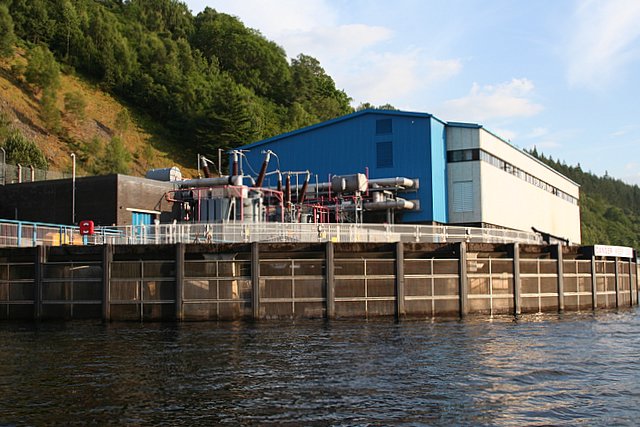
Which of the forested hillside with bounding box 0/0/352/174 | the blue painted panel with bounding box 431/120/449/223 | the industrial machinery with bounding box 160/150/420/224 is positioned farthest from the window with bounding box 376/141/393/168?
the forested hillside with bounding box 0/0/352/174

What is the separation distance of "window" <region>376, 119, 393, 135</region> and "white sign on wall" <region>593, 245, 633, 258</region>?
21.5 metres

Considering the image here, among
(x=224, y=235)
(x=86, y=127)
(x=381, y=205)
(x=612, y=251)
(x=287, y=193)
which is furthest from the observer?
(x=86, y=127)

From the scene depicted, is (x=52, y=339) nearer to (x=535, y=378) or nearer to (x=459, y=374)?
(x=459, y=374)

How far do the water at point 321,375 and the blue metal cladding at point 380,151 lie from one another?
28.3 m

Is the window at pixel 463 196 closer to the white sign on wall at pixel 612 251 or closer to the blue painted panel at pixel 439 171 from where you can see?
the blue painted panel at pixel 439 171

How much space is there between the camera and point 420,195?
201ft

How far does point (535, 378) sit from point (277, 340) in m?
11.6

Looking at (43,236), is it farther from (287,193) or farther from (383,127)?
(383,127)

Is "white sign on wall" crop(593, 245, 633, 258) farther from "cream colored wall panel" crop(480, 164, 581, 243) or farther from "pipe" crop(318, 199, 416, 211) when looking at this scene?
"pipe" crop(318, 199, 416, 211)

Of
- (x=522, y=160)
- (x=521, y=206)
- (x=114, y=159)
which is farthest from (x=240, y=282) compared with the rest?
(x=114, y=159)

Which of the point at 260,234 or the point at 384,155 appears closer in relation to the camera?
the point at 260,234

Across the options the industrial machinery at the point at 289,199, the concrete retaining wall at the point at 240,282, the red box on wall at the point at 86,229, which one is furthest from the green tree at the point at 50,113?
the red box on wall at the point at 86,229

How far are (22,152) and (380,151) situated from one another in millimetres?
38736

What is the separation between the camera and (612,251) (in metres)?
49.8
